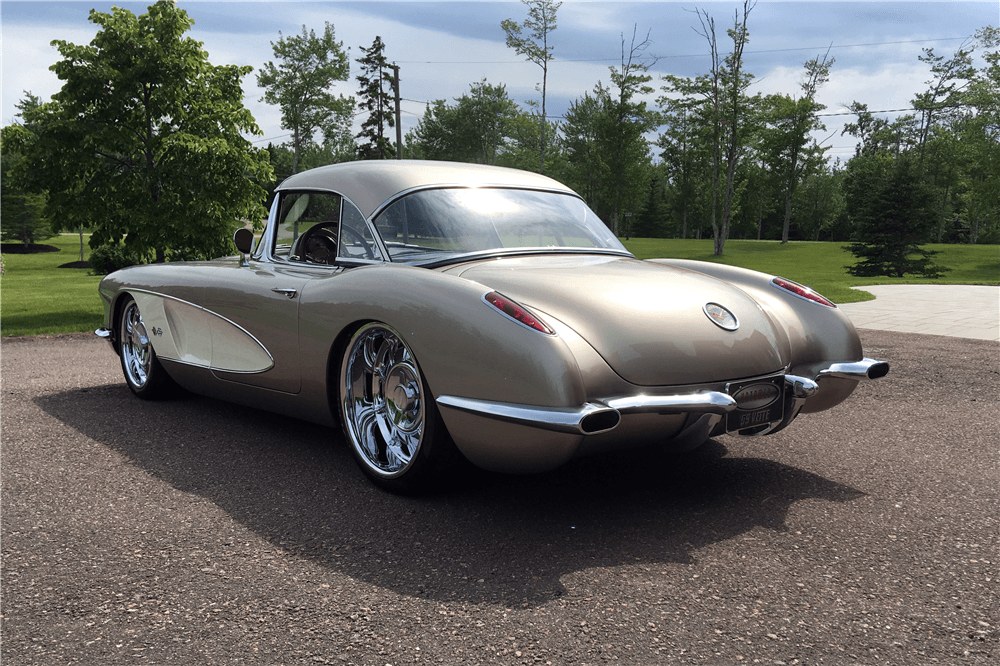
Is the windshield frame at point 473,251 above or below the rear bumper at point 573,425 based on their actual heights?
above

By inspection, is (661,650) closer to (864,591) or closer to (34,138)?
(864,591)

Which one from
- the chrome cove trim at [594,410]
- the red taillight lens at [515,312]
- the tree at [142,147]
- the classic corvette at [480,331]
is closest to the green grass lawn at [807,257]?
the tree at [142,147]

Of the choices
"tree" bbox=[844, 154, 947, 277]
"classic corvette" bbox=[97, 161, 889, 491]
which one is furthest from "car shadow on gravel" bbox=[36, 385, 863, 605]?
"tree" bbox=[844, 154, 947, 277]

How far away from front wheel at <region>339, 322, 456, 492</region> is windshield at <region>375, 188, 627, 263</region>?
1.63 feet

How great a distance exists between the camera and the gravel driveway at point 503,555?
2.26 m

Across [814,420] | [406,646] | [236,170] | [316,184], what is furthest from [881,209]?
[406,646]

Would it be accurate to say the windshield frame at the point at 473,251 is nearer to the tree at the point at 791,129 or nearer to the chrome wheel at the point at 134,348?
the chrome wheel at the point at 134,348

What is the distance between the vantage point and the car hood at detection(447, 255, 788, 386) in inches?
118

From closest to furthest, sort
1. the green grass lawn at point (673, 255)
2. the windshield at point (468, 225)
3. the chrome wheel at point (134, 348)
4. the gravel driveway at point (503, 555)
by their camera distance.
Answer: the gravel driveway at point (503, 555)
the windshield at point (468, 225)
the chrome wheel at point (134, 348)
the green grass lawn at point (673, 255)

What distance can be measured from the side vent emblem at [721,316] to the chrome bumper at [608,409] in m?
0.32

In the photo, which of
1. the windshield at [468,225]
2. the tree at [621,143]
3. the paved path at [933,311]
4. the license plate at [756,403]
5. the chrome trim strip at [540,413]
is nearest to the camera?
the chrome trim strip at [540,413]

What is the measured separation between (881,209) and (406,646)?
30.8 m

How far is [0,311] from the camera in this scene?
1435 cm

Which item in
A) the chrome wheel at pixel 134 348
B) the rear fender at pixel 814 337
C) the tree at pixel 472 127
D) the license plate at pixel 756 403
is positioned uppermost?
the tree at pixel 472 127
